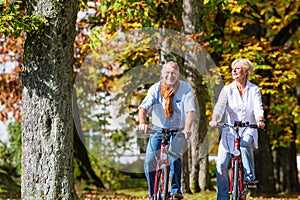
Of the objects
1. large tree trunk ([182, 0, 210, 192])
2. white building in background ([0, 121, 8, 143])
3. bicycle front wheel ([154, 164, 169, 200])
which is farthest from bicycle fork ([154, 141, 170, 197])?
white building in background ([0, 121, 8, 143])

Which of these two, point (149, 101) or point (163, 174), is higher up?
point (149, 101)

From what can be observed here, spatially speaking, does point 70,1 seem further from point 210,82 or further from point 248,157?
point 210,82

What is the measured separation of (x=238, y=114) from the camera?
8.02 metres

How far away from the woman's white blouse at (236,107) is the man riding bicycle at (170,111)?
481 mm

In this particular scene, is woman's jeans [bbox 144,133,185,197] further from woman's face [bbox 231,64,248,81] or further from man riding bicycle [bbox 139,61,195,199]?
woman's face [bbox 231,64,248,81]

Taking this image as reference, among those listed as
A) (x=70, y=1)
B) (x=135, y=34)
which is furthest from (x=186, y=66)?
(x=70, y=1)

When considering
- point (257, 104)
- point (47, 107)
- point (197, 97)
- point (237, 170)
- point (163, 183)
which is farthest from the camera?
point (197, 97)

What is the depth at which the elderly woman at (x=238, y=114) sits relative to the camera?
7.96 metres

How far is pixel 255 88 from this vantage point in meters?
8.03

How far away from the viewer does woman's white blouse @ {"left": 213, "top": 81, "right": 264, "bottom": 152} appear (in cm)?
797

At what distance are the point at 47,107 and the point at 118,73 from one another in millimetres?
9490

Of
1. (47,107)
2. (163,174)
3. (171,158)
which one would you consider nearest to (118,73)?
(47,107)

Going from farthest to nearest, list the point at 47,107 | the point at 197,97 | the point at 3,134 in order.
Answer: the point at 3,134 → the point at 197,97 → the point at 47,107

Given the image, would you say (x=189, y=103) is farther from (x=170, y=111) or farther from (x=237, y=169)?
(x=237, y=169)
